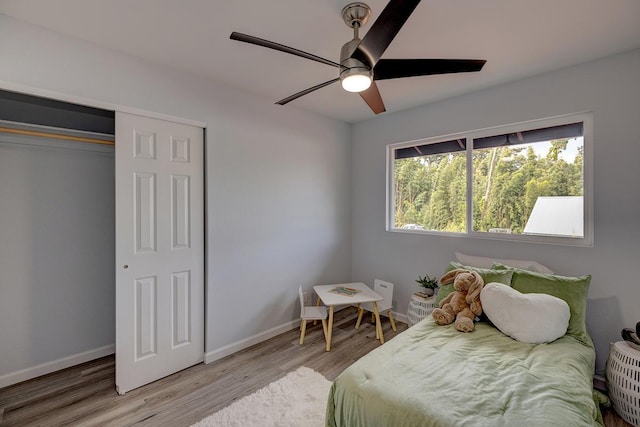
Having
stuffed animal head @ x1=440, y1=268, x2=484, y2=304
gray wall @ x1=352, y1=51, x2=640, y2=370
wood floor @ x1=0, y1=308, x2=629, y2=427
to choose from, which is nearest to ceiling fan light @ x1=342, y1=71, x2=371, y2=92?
stuffed animal head @ x1=440, y1=268, x2=484, y2=304

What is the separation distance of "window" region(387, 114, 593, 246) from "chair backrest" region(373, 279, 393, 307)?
720 mm

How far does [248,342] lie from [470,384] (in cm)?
213

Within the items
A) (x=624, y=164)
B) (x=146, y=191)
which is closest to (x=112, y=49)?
(x=146, y=191)

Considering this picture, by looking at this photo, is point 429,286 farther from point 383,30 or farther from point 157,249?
point 157,249

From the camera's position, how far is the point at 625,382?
72.1 inches

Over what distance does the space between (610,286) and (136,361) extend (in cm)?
379

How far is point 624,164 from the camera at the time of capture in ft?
7.13

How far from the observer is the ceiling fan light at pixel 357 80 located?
1528 mm

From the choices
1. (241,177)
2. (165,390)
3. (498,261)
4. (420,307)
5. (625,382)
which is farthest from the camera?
(420,307)

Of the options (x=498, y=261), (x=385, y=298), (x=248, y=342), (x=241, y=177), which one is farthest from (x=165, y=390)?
(x=498, y=261)

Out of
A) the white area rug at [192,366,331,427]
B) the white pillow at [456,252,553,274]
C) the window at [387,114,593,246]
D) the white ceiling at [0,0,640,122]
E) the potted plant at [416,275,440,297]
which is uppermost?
the white ceiling at [0,0,640,122]

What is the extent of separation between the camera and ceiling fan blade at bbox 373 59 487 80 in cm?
166

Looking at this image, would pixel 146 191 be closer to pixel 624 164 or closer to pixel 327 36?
pixel 327 36

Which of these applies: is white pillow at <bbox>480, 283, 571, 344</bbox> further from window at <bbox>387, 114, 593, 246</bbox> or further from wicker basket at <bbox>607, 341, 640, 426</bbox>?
window at <bbox>387, 114, 593, 246</bbox>
